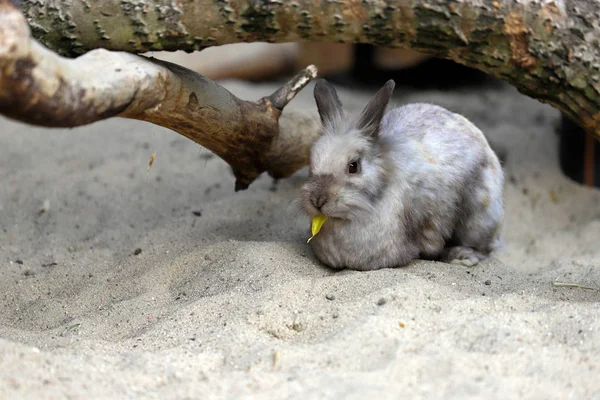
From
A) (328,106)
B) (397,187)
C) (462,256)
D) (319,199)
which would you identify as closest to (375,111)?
(328,106)

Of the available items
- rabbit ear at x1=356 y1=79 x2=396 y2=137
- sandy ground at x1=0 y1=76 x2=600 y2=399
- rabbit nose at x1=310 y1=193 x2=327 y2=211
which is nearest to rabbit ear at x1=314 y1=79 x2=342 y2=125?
rabbit ear at x1=356 y1=79 x2=396 y2=137

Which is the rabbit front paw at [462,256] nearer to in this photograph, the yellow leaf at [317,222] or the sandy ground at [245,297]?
the sandy ground at [245,297]

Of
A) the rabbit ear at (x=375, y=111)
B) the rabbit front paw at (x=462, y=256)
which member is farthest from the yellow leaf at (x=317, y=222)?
the rabbit front paw at (x=462, y=256)

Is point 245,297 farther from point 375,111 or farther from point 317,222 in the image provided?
point 375,111

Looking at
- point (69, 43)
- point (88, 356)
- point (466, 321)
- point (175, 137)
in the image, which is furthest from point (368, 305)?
point (175, 137)

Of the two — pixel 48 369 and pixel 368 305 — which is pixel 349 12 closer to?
pixel 368 305

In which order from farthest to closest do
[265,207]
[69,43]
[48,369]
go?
[265,207], [69,43], [48,369]

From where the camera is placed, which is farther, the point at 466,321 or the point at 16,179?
the point at 16,179
